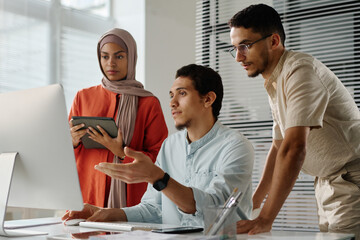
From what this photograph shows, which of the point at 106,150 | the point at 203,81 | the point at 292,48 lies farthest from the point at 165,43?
the point at 203,81

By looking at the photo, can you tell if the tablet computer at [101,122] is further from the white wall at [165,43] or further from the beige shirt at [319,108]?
the white wall at [165,43]

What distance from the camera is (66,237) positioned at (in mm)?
1299

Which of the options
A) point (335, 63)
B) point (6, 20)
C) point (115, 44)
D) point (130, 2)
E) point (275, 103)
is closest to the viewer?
point (275, 103)

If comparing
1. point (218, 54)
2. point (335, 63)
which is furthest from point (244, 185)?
point (218, 54)

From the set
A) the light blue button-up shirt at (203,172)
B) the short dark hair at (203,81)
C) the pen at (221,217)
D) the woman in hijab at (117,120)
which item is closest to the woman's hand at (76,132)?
the woman in hijab at (117,120)

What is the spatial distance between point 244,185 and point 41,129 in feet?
2.44

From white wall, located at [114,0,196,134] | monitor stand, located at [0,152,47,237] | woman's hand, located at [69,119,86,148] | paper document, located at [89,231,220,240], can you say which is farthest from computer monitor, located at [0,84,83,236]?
white wall, located at [114,0,196,134]

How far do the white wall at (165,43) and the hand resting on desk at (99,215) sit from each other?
2178mm

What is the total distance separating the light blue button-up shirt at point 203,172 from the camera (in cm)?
158

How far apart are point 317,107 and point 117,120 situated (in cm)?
116

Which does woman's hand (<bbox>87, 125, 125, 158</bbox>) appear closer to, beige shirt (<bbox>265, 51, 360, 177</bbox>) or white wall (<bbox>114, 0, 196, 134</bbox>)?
beige shirt (<bbox>265, 51, 360, 177</bbox>)

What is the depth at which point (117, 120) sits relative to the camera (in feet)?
7.91

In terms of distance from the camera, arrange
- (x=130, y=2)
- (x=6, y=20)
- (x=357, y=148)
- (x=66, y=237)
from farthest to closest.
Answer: (x=130, y=2) < (x=6, y=20) < (x=357, y=148) < (x=66, y=237)

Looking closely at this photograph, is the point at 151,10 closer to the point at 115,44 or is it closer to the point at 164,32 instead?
the point at 164,32
